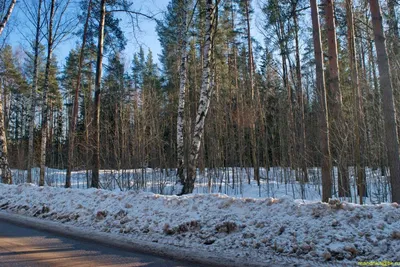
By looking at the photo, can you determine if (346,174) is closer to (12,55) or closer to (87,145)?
(87,145)

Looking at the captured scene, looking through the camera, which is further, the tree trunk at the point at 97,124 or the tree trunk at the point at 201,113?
the tree trunk at the point at 97,124

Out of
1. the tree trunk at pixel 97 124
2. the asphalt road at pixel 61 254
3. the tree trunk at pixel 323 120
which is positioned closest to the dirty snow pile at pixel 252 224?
the asphalt road at pixel 61 254

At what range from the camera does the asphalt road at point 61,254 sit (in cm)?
453

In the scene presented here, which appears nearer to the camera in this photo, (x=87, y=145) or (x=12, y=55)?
(x=87, y=145)

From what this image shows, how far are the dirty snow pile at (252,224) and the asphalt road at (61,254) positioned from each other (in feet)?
2.12

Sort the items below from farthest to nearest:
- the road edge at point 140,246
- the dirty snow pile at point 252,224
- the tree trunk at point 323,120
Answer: the tree trunk at point 323,120, the road edge at point 140,246, the dirty snow pile at point 252,224

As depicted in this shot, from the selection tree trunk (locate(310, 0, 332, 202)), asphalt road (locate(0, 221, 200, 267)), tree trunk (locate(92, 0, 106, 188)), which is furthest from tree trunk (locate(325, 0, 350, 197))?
tree trunk (locate(92, 0, 106, 188))

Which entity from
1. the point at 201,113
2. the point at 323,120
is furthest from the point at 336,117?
the point at 201,113

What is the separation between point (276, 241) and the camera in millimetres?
4707

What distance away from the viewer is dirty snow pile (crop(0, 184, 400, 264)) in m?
4.30

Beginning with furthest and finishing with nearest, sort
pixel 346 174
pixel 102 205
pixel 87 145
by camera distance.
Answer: pixel 87 145, pixel 346 174, pixel 102 205

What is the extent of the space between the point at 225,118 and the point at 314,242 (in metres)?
14.8

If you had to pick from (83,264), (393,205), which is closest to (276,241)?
(393,205)

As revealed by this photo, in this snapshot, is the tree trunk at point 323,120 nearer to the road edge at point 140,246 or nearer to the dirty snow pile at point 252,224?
the dirty snow pile at point 252,224
